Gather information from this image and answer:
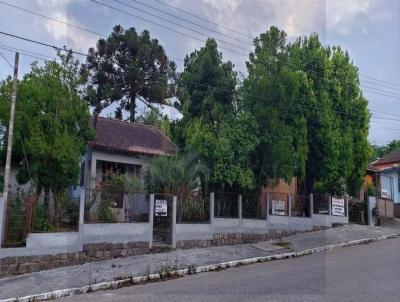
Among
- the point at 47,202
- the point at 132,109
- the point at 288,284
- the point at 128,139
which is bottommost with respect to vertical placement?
the point at 288,284

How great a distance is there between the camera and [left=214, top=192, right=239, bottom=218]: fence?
1637 centimetres

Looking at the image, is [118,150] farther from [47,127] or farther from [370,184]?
[370,184]

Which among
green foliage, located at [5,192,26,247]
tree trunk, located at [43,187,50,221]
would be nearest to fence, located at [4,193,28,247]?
green foliage, located at [5,192,26,247]

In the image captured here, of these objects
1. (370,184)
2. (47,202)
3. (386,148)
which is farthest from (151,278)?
(386,148)

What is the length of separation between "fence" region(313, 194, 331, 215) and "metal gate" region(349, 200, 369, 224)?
11.4ft

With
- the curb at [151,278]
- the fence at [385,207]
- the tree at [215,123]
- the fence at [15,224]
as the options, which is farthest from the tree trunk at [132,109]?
the fence at [15,224]

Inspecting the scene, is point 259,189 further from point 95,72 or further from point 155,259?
point 95,72

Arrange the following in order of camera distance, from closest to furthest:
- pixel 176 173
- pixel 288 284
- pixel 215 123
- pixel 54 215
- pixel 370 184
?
pixel 288 284 < pixel 54 215 < pixel 176 173 < pixel 215 123 < pixel 370 184

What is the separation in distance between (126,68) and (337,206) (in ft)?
55.1

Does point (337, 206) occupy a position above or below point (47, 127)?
below

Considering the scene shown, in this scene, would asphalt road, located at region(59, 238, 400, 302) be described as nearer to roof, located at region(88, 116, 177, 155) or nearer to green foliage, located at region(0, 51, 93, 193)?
green foliage, located at region(0, 51, 93, 193)

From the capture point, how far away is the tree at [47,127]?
13.0 meters

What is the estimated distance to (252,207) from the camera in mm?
17828

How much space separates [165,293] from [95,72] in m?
23.6
